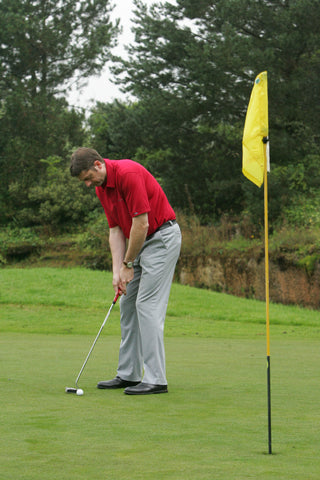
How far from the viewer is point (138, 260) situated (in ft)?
19.1

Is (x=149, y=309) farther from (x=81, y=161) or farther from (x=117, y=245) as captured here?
(x=81, y=161)

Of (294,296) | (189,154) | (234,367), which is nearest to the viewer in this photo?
(234,367)

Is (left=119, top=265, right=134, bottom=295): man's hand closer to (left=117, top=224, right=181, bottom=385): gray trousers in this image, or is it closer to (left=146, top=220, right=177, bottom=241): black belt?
(left=117, top=224, right=181, bottom=385): gray trousers

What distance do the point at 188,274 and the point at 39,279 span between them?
4.83m

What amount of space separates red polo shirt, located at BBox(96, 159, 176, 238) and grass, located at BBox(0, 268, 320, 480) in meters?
1.38

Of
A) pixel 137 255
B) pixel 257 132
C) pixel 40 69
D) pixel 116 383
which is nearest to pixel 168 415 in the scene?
pixel 116 383

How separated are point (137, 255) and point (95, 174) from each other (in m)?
0.77

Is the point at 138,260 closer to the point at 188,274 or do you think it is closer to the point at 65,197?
the point at 188,274

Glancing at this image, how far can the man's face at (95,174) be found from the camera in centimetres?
545

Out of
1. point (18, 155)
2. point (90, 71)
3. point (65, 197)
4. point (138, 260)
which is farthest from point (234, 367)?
point (90, 71)

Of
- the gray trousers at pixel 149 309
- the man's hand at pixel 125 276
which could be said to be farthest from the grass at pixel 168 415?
the man's hand at pixel 125 276

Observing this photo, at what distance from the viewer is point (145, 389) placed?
5316 mm

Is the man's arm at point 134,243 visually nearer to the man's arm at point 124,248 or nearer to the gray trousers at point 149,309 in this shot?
the man's arm at point 124,248

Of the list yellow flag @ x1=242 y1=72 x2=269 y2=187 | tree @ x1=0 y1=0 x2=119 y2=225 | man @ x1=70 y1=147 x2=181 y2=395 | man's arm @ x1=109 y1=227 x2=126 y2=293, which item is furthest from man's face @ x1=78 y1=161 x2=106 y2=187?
tree @ x1=0 y1=0 x2=119 y2=225
